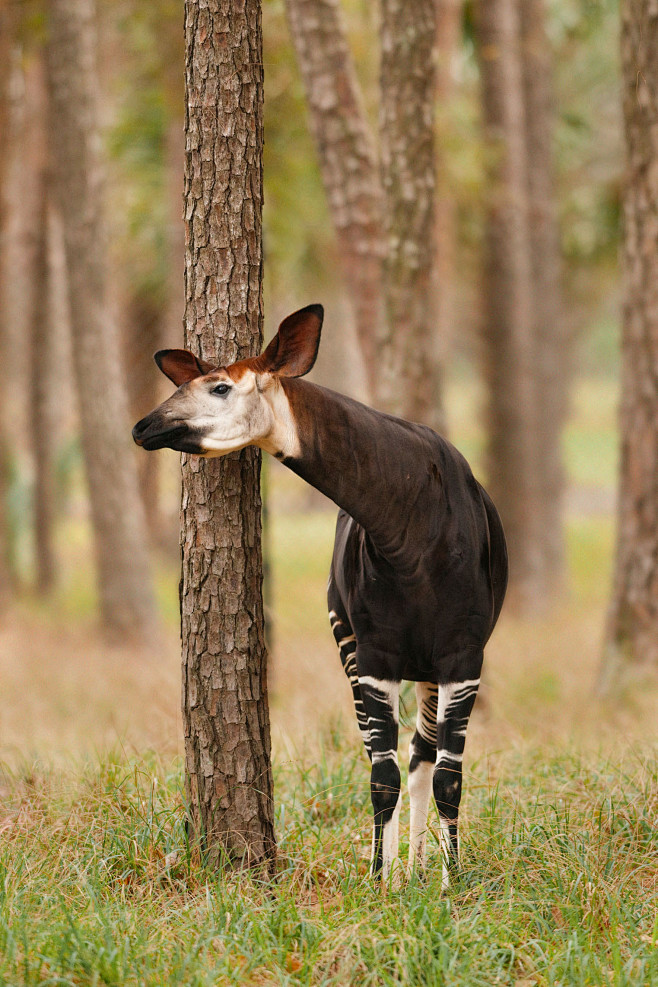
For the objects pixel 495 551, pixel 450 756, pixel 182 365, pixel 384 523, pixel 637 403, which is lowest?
pixel 450 756

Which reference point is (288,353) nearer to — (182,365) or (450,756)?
(182,365)

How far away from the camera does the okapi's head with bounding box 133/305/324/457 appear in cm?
297

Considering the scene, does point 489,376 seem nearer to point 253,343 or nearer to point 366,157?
point 366,157

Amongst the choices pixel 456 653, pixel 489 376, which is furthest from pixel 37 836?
pixel 489 376

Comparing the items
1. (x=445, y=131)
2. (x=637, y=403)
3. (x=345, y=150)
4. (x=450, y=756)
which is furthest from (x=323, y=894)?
(x=445, y=131)

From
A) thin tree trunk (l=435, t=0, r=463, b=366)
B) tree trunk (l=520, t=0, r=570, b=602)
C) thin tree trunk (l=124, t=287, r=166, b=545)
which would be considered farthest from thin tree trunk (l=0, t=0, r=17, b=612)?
tree trunk (l=520, t=0, r=570, b=602)

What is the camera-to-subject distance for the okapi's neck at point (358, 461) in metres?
3.17

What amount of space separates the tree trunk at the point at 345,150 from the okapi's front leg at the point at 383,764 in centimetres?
381

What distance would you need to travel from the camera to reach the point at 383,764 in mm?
3438

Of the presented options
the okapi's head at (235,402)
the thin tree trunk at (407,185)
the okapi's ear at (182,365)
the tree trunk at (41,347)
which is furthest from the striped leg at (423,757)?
the tree trunk at (41,347)

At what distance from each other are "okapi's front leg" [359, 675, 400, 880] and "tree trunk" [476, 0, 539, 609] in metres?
8.34

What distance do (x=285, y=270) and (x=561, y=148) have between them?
18.0ft

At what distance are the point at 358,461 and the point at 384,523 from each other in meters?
0.22

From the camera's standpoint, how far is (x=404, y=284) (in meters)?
6.29
